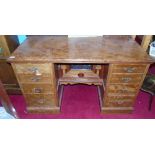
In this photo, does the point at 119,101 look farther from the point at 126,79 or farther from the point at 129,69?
the point at 129,69

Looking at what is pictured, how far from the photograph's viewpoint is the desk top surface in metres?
1.38

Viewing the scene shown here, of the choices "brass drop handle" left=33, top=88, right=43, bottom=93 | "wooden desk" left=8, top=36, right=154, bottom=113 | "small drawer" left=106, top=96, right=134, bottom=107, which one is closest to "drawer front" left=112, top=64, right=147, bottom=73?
"wooden desk" left=8, top=36, right=154, bottom=113

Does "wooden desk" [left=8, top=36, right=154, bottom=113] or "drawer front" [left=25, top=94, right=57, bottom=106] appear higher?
"wooden desk" [left=8, top=36, right=154, bottom=113]

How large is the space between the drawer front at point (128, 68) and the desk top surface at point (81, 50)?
8 centimetres

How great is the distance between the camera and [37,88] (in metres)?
1.67

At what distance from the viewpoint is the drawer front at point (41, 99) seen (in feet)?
5.77

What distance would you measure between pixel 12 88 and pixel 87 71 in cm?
111

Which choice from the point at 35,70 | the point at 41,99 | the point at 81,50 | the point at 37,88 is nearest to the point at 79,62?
the point at 81,50

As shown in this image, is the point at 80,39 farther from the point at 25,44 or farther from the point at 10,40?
the point at 10,40

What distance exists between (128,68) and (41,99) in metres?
1.07

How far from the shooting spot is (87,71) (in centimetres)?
202

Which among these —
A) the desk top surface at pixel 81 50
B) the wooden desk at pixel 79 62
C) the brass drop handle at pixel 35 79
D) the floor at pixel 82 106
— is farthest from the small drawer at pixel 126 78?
the brass drop handle at pixel 35 79

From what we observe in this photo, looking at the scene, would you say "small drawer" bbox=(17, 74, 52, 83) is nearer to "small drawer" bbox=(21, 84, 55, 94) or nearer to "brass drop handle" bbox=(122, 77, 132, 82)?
"small drawer" bbox=(21, 84, 55, 94)

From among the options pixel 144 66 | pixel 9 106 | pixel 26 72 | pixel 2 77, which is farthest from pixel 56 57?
pixel 2 77
